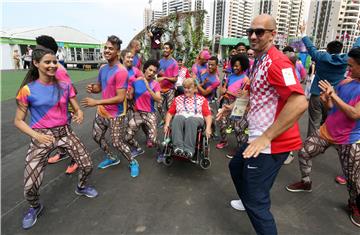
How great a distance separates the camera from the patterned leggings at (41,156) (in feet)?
7.22

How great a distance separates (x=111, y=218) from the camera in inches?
93.7

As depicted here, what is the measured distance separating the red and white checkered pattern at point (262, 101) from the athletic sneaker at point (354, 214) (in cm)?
167

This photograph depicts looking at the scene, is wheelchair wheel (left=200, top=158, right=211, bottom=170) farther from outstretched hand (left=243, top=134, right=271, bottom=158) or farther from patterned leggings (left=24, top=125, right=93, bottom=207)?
outstretched hand (left=243, top=134, right=271, bottom=158)

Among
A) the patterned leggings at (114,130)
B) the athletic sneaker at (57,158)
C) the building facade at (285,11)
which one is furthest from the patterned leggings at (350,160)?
the building facade at (285,11)

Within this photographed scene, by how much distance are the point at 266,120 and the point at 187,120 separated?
159 centimetres

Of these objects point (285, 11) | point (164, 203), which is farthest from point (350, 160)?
point (285, 11)

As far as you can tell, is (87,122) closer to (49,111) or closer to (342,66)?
(49,111)

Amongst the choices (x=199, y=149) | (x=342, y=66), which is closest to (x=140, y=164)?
(x=199, y=149)

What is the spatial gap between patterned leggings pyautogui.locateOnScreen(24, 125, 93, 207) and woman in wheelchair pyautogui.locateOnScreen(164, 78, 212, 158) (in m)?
1.18

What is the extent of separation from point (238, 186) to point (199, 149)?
1232 mm

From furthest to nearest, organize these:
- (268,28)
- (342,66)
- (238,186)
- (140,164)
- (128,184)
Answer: (140,164)
(342,66)
(128,184)
(238,186)
(268,28)

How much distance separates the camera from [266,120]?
1693 mm

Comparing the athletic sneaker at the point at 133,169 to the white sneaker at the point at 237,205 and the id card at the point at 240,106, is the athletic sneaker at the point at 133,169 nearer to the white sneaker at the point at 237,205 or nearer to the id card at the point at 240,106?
the white sneaker at the point at 237,205

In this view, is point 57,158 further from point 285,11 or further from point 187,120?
point 285,11
